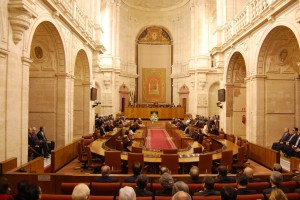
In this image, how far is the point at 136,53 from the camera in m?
32.2

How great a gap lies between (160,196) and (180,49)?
28548mm

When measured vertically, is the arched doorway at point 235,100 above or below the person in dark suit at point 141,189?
above

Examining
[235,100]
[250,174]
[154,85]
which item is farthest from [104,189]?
[154,85]

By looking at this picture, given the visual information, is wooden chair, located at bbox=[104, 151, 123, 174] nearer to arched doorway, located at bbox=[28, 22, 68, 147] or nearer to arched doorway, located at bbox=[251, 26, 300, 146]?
arched doorway, located at bbox=[28, 22, 68, 147]

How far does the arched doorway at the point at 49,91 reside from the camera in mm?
11703

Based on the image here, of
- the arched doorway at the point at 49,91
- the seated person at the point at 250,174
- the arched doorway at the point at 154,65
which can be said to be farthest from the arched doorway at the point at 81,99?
the arched doorway at the point at 154,65

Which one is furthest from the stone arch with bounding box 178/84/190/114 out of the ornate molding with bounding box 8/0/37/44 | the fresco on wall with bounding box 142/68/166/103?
the ornate molding with bounding box 8/0/37/44

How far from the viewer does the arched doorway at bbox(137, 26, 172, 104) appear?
3195 centimetres

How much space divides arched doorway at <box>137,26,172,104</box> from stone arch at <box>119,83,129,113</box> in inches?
94.0

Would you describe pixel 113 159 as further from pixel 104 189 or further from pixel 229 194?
pixel 229 194

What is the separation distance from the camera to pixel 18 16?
7.36m

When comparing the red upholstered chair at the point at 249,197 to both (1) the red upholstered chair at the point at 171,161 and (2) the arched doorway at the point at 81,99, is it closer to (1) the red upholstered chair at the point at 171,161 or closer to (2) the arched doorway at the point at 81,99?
(1) the red upholstered chair at the point at 171,161

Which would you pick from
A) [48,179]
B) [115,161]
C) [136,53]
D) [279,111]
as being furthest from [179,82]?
[48,179]

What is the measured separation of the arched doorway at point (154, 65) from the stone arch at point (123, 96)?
2.39 metres
